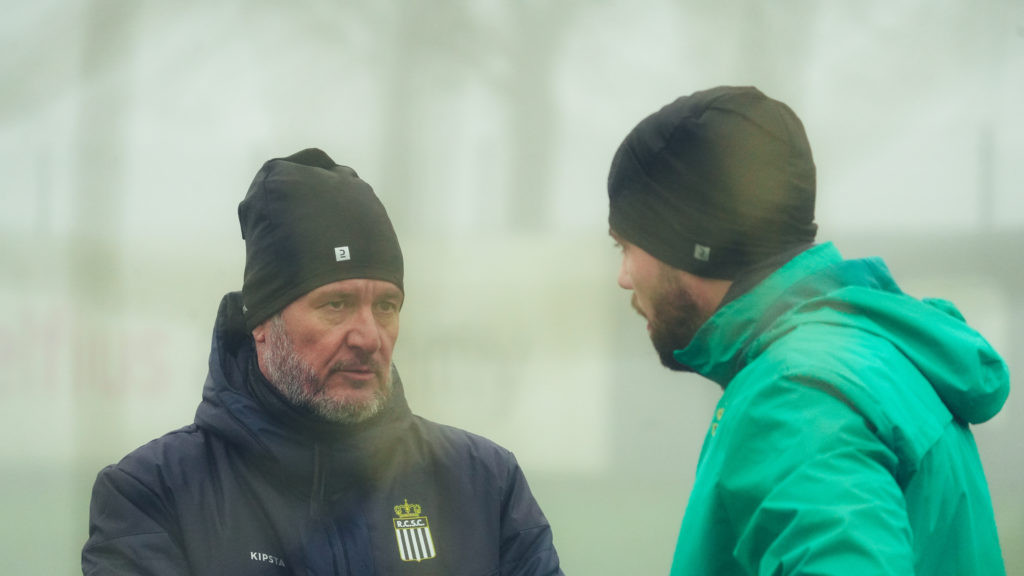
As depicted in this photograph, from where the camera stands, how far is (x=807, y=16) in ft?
8.03

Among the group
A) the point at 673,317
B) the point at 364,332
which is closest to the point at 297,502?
the point at 364,332

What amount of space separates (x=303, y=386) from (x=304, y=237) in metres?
0.28

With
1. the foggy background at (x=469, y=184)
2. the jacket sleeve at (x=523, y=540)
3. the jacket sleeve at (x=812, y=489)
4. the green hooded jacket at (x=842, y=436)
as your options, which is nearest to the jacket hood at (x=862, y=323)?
the green hooded jacket at (x=842, y=436)

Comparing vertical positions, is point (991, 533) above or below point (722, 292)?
below

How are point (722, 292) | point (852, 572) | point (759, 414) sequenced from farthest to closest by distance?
1. point (722, 292)
2. point (759, 414)
3. point (852, 572)

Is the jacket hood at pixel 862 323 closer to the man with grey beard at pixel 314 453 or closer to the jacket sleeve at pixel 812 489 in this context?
the jacket sleeve at pixel 812 489

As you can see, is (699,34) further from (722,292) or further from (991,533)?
(991,533)

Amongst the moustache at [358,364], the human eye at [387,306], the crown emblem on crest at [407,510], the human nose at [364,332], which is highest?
the human eye at [387,306]

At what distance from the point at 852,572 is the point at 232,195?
1847mm

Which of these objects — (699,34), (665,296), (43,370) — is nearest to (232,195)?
(43,370)

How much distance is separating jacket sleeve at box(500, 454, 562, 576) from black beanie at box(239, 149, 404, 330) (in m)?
0.49

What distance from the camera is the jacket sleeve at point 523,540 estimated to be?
1863 mm

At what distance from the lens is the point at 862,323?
43.8 inches

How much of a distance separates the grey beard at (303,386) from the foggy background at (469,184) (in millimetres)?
458
